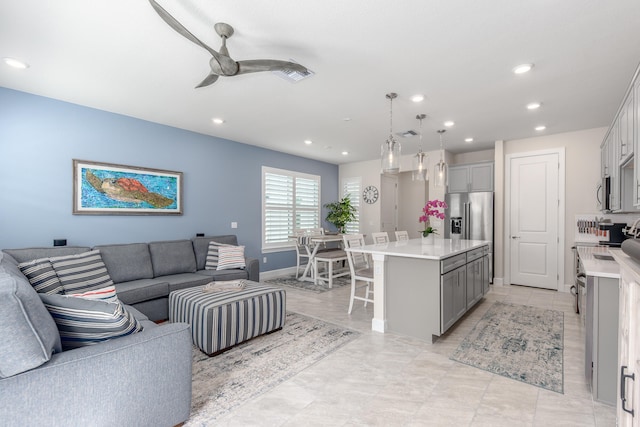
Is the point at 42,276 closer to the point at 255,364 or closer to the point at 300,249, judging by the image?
the point at 255,364

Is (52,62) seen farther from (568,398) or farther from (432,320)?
(568,398)

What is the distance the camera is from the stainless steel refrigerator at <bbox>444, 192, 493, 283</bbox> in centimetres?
547

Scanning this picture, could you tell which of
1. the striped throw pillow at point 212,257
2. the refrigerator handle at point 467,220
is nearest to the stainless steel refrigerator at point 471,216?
the refrigerator handle at point 467,220

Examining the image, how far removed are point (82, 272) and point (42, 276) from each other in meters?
0.39

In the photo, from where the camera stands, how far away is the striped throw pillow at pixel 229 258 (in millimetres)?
4387

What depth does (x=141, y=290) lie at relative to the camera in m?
3.32

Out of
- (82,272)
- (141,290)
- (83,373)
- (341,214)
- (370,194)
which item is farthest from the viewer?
(370,194)

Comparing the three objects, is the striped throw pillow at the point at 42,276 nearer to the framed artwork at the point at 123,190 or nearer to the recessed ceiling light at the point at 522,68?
the framed artwork at the point at 123,190

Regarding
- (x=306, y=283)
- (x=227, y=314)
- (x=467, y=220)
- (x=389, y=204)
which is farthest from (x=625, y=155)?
(x=389, y=204)

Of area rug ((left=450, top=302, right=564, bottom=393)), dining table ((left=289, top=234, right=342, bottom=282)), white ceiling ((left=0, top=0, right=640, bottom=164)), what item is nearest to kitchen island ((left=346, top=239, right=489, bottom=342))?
area rug ((left=450, top=302, right=564, bottom=393))

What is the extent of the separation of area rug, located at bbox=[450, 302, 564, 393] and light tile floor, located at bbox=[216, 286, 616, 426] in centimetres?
9

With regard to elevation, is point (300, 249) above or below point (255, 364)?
above

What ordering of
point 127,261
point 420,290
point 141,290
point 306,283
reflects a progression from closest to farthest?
point 420,290 < point 141,290 < point 127,261 < point 306,283

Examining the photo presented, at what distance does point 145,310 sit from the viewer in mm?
3369
